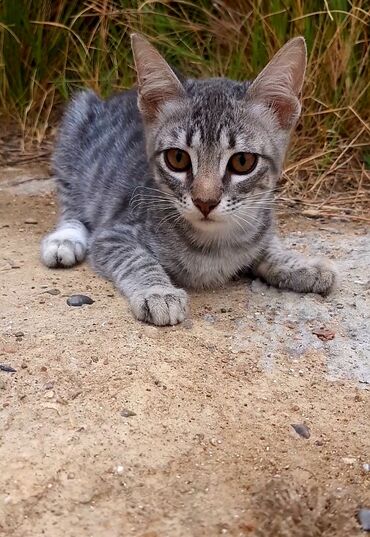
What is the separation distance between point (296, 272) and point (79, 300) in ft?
2.69

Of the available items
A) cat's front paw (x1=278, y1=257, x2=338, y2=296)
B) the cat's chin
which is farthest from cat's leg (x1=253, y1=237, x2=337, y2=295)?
the cat's chin

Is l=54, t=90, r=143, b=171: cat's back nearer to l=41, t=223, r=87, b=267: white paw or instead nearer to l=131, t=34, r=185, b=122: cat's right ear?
l=41, t=223, r=87, b=267: white paw

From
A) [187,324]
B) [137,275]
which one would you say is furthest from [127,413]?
[137,275]

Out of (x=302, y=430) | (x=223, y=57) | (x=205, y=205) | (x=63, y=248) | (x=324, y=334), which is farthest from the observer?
(x=223, y=57)

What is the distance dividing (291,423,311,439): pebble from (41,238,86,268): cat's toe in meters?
1.34

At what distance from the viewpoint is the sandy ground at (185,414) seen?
1922 millimetres

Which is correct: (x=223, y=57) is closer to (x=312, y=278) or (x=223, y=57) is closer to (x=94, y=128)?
(x=94, y=128)

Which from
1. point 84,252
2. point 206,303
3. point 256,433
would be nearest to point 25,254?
point 84,252

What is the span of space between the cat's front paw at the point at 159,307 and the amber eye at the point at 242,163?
1.53ft

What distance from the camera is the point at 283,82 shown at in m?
2.86

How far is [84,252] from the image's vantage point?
11.1ft

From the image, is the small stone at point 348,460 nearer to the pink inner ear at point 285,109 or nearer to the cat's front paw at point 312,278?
the cat's front paw at point 312,278

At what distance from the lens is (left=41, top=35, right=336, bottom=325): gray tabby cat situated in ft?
8.92

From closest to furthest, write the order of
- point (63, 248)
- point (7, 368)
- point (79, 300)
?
point (7, 368) < point (79, 300) < point (63, 248)
